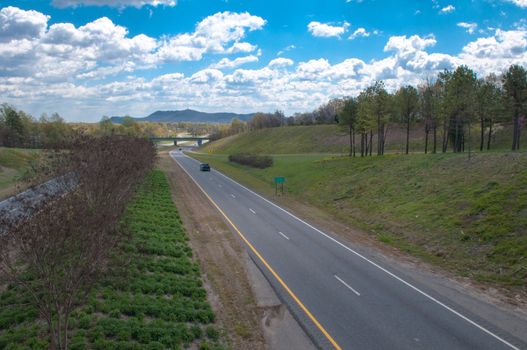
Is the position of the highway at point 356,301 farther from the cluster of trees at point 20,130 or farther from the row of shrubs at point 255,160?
the cluster of trees at point 20,130

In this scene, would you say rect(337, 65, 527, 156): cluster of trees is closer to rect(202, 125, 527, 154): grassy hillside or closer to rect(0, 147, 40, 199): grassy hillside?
rect(202, 125, 527, 154): grassy hillside

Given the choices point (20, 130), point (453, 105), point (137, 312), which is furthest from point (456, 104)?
point (20, 130)

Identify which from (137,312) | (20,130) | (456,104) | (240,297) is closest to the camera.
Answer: (137,312)

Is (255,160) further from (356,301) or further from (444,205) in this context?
(356,301)

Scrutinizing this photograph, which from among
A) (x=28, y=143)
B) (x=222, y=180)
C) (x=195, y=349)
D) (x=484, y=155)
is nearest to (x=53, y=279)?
(x=195, y=349)

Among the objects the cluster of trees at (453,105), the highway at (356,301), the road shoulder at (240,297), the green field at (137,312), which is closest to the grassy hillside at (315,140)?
the cluster of trees at (453,105)

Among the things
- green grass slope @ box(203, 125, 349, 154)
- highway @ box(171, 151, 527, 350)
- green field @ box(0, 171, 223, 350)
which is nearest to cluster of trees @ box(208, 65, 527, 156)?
highway @ box(171, 151, 527, 350)

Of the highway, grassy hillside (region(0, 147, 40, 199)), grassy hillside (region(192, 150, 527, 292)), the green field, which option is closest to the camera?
the green field
